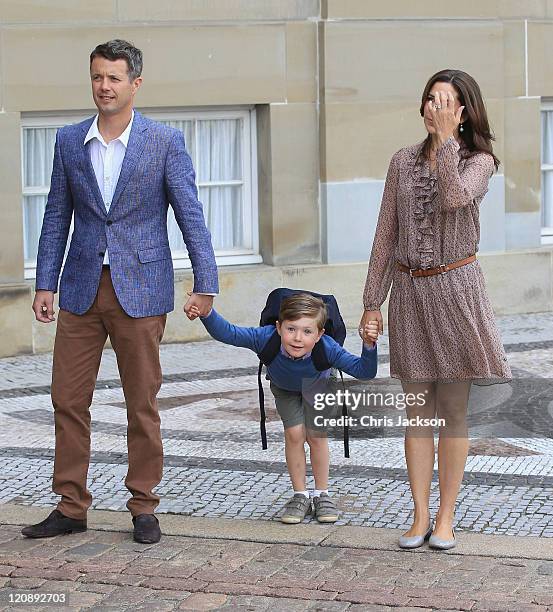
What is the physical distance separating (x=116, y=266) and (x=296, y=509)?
1249 mm

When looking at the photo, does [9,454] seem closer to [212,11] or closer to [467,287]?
[467,287]

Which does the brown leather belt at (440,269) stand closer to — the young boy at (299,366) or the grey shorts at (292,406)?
the young boy at (299,366)

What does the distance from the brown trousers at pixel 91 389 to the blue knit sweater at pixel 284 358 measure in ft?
0.82

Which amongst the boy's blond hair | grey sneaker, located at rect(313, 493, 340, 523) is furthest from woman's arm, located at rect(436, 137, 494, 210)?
grey sneaker, located at rect(313, 493, 340, 523)

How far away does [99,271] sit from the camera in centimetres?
568

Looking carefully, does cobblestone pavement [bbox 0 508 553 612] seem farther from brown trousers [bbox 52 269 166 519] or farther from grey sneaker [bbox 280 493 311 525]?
brown trousers [bbox 52 269 166 519]

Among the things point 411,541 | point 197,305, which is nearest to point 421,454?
point 411,541

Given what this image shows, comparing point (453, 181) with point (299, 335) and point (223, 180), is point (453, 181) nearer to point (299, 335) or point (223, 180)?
point (299, 335)

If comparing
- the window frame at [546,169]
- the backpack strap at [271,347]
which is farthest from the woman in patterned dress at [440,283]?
the window frame at [546,169]

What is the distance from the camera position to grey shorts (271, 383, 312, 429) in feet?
19.7

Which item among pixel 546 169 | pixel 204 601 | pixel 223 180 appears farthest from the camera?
pixel 546 169

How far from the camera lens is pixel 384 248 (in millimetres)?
5629

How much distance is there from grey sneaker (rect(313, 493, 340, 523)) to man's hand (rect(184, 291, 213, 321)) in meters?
0.96

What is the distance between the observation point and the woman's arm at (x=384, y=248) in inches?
220
